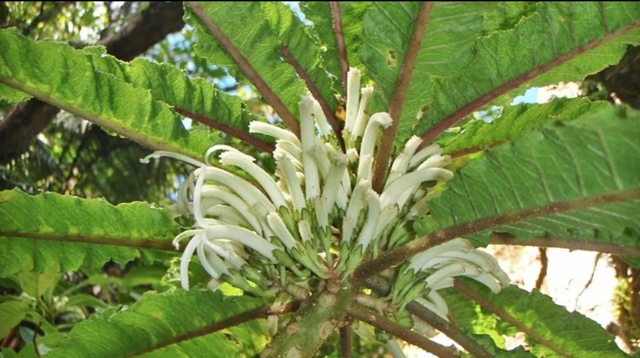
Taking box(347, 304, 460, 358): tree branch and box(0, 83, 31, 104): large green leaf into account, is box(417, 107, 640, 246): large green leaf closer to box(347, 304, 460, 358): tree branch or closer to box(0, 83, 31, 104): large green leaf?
box(347, 304, 460, 358): tree branch

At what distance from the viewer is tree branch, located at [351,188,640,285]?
91 cm

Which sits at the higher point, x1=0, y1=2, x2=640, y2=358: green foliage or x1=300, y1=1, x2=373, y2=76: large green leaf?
x1=300, y1=1, x2=373, y2=76: large green leaf

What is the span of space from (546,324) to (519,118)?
0.43m

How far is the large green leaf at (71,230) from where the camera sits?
123 centimetres

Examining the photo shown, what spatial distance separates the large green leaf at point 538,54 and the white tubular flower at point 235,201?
12.4 inches

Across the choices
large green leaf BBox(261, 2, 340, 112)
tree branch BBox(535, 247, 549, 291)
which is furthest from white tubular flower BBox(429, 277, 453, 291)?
tree branch BBox(535, 247, 549, 291)

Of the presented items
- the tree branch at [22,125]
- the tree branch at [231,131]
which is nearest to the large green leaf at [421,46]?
the tree branch at [231,131]

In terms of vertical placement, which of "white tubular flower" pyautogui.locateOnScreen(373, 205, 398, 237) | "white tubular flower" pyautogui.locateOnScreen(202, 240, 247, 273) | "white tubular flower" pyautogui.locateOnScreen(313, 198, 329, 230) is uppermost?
"white tubular flower" pyautogui.locateOnScreen(373, 205, 398, 237)

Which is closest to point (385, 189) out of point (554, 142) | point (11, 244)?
point (554, 142)

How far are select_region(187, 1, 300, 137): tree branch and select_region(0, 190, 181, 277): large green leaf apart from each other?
31 cm

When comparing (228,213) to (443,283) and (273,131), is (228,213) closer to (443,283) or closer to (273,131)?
(273,131)

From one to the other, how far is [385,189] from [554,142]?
1.15 feet

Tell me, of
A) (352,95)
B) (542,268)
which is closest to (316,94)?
(352,95)

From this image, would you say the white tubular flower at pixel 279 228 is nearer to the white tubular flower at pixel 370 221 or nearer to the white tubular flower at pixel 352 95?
the white tubular flower at pixel 370 221
